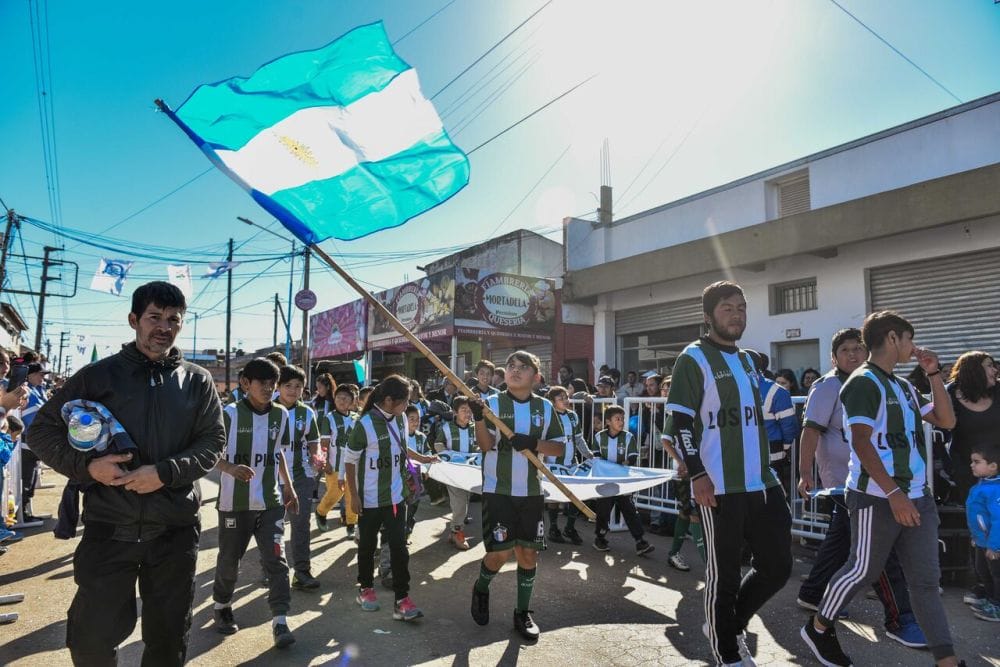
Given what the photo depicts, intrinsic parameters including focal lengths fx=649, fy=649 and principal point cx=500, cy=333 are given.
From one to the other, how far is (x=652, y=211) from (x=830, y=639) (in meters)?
14.7

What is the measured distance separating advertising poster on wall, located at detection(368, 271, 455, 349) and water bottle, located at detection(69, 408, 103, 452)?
16417mm

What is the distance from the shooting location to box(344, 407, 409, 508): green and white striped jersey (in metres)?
5.12

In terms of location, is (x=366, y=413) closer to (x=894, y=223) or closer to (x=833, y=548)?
(x=833, y=548)

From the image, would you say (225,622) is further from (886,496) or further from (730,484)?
(886,496)

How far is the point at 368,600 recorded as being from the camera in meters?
5.07

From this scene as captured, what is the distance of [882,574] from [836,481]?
681 mm

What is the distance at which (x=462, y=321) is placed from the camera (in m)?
19.1

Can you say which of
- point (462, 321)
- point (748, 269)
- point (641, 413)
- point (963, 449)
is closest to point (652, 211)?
point (748, 269)

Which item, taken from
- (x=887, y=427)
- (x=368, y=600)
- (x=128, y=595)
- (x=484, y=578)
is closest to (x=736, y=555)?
(x=887, y=427)

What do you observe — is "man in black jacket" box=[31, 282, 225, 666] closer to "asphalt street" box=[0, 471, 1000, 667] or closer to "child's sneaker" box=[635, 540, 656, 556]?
"asphalt street" box=[0, 471, 1000, 667]

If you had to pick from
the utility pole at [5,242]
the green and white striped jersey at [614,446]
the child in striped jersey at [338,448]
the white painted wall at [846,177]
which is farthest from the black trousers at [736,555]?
the utility pole at [5,242]

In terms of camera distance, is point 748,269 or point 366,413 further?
point 748,269

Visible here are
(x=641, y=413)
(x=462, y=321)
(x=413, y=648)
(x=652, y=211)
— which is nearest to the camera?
(x=413, y=648)

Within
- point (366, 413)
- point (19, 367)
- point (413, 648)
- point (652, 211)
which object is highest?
point (652, 211)
